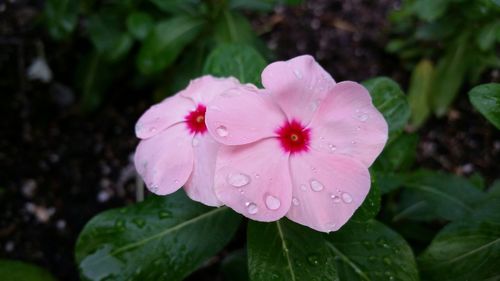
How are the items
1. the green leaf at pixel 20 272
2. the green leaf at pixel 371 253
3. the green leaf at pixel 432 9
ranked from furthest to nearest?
the green leaf at pixel 432 9
the green leaf at pixel 20 272
the green leaf at pixel 371 253

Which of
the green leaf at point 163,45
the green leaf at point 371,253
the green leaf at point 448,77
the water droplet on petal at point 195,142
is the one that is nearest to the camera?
the water droplet on petal at point 195,142

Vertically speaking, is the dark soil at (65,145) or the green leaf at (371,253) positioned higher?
the green leaf at (371,253)

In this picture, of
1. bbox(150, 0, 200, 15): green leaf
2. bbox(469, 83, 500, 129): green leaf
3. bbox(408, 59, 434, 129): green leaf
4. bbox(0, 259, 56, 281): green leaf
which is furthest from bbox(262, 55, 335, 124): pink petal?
bbox(408, 59, 434, 129): green leaf

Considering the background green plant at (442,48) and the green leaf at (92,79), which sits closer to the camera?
the background green plant at (442,48)

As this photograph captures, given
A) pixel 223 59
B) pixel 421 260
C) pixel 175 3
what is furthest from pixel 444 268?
pixel 175 3

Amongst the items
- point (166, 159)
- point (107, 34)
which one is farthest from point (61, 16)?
point (166, 159)

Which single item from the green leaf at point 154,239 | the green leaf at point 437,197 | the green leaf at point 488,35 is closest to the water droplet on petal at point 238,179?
the green leaf at point 154,239

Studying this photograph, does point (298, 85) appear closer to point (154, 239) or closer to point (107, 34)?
point (154, 239)

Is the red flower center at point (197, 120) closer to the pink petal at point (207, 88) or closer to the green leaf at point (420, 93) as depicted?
the pink petal at point (207, 88)
